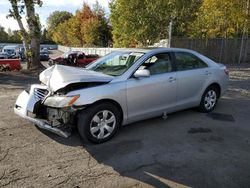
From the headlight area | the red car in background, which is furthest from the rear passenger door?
the red car in background

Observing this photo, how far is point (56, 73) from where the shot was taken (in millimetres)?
4574

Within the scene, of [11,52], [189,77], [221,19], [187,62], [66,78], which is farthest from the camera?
[11,52]

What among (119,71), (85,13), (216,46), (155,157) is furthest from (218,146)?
(85,13)

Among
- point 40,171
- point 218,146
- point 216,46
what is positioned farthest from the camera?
point 216,46

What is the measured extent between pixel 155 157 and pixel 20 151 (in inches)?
81.1

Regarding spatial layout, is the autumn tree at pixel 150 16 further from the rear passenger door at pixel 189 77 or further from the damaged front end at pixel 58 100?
the damaged front end at pixel 58 100

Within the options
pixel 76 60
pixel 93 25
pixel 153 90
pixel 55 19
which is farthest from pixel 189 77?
pixel 55 19

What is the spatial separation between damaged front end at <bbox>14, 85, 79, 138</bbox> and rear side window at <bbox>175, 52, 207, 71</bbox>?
2.49m

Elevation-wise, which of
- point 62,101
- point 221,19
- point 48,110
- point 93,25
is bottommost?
point 48,110

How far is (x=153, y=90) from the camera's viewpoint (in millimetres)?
4914

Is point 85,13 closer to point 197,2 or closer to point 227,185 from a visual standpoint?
point 197,2

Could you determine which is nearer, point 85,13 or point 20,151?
point 20,151

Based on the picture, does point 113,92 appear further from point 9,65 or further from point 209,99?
point 9,65

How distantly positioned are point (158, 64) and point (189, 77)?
0.82m
